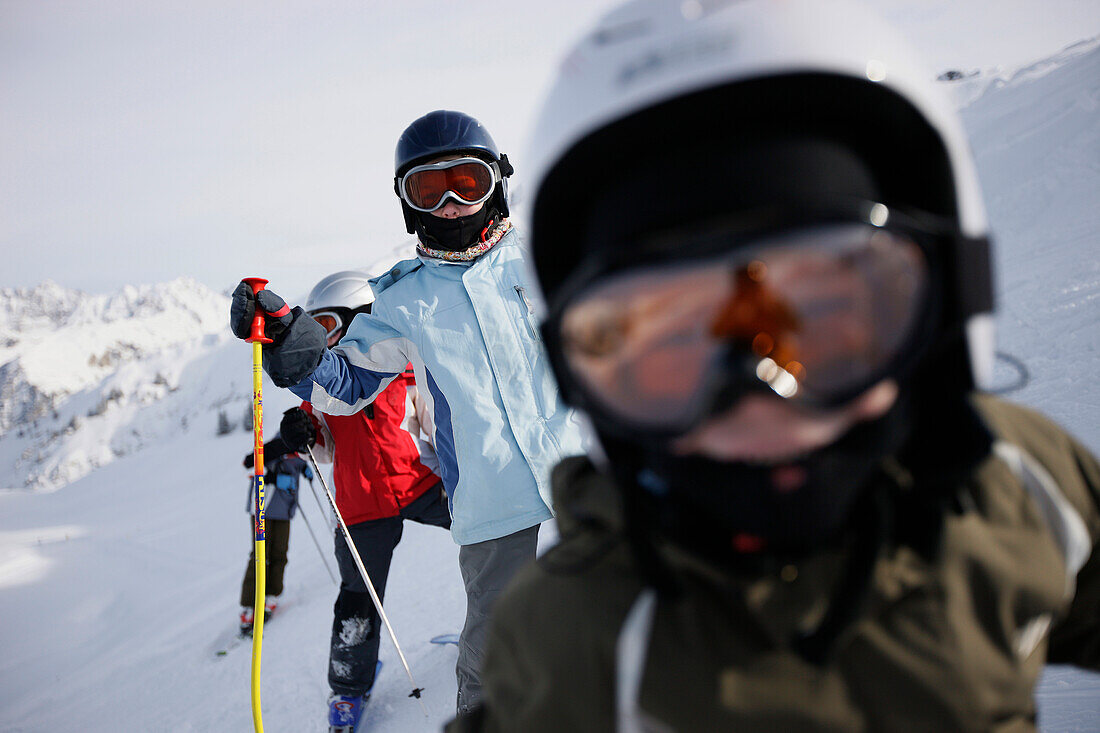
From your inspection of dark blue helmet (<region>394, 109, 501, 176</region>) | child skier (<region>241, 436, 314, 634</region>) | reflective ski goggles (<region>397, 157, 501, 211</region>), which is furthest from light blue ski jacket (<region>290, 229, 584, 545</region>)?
child skier (<region>241, 436, 314, 634</region>)

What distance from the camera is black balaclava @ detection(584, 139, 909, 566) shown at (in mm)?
882

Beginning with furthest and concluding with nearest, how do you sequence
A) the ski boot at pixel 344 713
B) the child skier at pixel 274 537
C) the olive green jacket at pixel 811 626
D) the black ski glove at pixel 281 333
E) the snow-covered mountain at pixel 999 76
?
the snow-covered mountain at pixel 999 76 < the child skier at pixel 274 537 < the ski boot at pixel 344 713 < the black ski glove at pixel 281 333 < the olive green jacket at pixel 811 626

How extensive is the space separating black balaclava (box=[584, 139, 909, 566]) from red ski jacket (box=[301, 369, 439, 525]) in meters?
3.13

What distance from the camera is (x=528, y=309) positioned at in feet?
8.45

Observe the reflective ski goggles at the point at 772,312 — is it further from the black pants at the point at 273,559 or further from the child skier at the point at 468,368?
the black pants at the point at 273,559

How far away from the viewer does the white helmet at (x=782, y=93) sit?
3.24ft

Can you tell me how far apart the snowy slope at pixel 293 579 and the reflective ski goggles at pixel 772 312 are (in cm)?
168

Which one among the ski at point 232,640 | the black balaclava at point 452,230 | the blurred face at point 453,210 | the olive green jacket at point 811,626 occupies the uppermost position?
the blurred face at point 453,210

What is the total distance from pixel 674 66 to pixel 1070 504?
40.1 inches

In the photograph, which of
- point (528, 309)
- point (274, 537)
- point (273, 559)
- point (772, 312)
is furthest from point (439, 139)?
point (273, 559)

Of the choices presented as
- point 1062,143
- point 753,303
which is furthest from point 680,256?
point 1062,143

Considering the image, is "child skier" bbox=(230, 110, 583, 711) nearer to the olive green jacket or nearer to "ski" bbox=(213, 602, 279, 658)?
the olive green jacket

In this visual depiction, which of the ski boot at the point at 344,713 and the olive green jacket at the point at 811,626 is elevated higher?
the olive green jacket at the point at 811,626

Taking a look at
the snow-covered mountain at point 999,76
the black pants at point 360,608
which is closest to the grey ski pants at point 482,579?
the black pants at point 360,608
